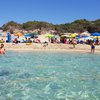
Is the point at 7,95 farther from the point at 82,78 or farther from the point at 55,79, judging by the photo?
the point at 82,78

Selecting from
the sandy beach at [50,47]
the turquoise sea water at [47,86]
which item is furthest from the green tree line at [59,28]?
the turquoise sea water at [47,86]

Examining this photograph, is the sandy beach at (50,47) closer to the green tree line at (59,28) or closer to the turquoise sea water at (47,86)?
the turquoise sea water at (47,86)

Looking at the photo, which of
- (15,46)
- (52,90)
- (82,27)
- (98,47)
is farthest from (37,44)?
(82,27)

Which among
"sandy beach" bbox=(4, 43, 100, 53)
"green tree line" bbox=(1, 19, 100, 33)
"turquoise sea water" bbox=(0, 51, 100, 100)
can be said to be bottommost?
"turquoise sea water" bbox=(0, 51, 100, 100)

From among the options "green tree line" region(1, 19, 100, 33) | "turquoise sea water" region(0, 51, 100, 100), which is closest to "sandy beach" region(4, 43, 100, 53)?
"turquoise sea water" region(0, 51, 100, 100)

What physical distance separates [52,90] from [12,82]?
2274 mm

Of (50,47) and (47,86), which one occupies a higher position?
(50,47)

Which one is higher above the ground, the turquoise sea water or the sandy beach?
the sandy beach

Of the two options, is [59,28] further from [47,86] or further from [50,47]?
[47,86]

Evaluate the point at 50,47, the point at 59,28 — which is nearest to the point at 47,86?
the point at 50,47

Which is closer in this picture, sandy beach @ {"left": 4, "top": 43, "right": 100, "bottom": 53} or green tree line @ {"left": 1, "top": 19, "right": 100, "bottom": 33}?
sandy beach @ {"left": 4, "top": 43, "right": 100, "bottom": 53}

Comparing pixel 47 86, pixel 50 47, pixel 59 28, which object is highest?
pixel 59 28

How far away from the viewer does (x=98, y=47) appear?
33438 millimetres

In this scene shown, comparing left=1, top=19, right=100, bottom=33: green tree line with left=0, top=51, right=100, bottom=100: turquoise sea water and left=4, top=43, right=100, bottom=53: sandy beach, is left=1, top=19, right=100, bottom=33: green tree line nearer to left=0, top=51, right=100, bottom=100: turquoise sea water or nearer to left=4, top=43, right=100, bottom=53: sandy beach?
left=4, top=43, right=100, bottom=53: sandy beach
